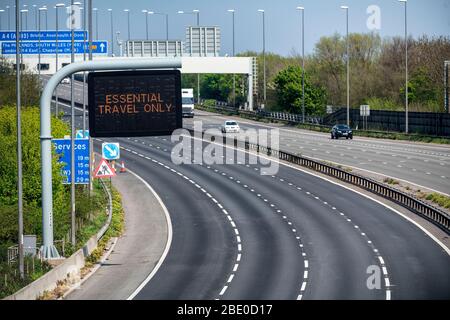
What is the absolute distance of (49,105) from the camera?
41.3m

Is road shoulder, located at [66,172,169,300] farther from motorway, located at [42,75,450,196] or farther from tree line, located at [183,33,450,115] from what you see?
tree line, located at [183,33,450,115]

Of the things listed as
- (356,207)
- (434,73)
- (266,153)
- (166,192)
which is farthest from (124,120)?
(434,73)

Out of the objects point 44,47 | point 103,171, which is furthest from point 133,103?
point 44,47

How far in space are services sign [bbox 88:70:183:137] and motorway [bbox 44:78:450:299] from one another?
5695 millimetres

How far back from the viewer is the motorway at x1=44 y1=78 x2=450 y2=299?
3950 cm

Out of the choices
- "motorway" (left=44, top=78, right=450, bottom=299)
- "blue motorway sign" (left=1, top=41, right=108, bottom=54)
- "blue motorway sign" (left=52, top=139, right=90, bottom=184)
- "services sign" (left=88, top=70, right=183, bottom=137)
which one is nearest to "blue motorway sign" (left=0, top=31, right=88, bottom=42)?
"blue motorway sign" (left=1, top=41, right=108, bottom=54)

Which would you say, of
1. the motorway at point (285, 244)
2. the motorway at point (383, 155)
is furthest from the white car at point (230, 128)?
the motorway at point (285, 244)

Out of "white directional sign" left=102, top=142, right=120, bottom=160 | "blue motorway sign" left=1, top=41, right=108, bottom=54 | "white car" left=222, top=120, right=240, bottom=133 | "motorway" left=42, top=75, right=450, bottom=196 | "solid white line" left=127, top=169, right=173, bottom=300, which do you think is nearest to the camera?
"solid white line" left=127, top=169, right=173, bottom=300

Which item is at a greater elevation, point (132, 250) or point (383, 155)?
point (383, 155)

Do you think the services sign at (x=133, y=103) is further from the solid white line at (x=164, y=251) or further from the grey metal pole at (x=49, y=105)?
the solid white line at (x=164, y=251)

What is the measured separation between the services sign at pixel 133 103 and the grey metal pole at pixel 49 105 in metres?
0.38

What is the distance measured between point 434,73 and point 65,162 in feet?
284

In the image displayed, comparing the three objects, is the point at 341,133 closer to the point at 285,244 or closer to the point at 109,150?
the point at 109,150

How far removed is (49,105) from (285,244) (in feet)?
44.9
